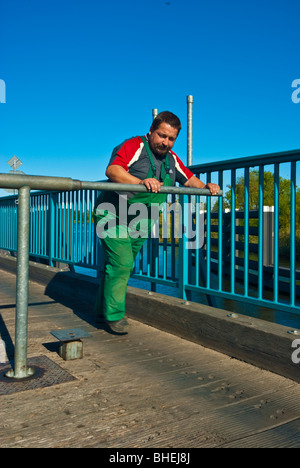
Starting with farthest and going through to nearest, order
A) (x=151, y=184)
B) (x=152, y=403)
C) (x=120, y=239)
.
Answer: (x=120, y=239), (x=151, y=184), (x=152, y=403)

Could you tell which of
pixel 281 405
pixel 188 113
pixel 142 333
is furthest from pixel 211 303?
pixel 188 113

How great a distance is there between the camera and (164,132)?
336 cm

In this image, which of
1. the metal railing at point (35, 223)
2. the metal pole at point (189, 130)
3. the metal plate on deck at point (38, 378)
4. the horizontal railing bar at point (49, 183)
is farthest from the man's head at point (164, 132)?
the metal pole at point (189, 130)

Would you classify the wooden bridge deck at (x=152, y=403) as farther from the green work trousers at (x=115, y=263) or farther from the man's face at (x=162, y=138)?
the man's face at (x=162, y=138)

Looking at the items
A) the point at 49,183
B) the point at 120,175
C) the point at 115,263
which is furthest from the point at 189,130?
the point at 49,183

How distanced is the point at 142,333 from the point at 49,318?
1072 mm

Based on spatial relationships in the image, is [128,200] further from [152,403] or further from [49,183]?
[152,403]

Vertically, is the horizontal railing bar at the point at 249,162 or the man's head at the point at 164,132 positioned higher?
the man's head at the point at 164,132

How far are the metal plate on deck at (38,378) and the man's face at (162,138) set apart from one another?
174 centimetres

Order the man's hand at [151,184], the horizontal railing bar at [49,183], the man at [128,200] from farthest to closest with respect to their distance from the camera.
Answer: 1. the man at [128,200]
2. the man's hand at [151,184]
3. the horizontal railing bar at [49,183]

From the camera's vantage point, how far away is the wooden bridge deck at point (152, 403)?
183cm

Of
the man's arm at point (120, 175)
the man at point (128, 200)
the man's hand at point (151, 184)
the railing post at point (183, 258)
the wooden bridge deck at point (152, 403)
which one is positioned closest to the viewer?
the wooden bridge deck at point (152, 403)

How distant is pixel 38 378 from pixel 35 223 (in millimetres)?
4878

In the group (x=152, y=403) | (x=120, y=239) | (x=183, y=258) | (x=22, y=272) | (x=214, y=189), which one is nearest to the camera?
(x=152, y=403)
